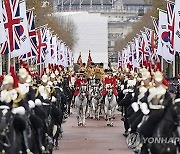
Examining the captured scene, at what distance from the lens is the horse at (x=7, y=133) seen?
61.3ft

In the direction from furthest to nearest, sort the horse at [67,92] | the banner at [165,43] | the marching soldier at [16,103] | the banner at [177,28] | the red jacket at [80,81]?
the banner at [165,43], the horse at [67,92], the banner at [177,28], the red jacket at [80,81], the marching soldier at [16,103]

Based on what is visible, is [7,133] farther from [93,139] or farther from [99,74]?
[99,74]

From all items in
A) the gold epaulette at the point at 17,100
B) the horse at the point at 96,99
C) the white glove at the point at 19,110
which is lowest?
the horse at the point at 96,99

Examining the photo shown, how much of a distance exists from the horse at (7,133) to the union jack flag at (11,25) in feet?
50.9

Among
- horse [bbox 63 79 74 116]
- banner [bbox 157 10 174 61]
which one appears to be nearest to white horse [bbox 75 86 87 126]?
horse [bbox 63 79 74 116]

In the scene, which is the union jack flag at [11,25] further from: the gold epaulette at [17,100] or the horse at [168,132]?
the horse at [168,132]

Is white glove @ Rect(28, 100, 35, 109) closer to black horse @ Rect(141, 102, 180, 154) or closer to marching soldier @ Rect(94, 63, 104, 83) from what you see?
black horse @ Rect(141, 102, 180, 154)

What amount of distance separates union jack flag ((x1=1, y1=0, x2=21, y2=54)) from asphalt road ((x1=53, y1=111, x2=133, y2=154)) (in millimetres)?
3721

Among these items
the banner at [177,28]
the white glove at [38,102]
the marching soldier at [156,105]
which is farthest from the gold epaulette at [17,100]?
the banner at [177,28]

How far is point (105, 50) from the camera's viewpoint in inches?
6722

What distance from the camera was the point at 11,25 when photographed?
3538 centimetres

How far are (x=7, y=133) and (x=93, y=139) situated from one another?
1215cm

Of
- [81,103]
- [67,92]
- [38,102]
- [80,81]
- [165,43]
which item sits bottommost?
[67,92]

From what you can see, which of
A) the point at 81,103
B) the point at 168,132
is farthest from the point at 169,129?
the point at 81,103
